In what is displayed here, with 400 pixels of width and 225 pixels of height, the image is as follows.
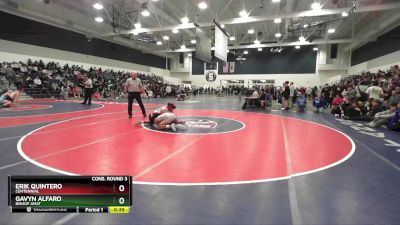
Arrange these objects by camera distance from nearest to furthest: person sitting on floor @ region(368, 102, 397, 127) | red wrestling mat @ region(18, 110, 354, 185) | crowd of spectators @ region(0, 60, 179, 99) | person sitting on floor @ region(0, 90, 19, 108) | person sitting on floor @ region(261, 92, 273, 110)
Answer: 1. red wrestling mat @ region(18, 110, 354, 185)
2. person sitting on floor @ region(368, 102, 397, 127)
3. person sitting on floor @ region(0, 90, 19, 108)
4. person sitting on floor @ region(261, 92, 273, 110)
5. crowd of spectators @ region(0, 60, 179, 99)

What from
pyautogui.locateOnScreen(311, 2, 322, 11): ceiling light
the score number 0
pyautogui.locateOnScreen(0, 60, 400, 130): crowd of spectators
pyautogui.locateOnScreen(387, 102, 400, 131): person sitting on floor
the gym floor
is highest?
pyautogui.locateOnScreen(311, 2, 322, 11): ceiling light

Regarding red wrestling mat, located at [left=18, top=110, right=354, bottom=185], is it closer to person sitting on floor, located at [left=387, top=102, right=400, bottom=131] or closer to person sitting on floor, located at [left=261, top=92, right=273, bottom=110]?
person sitting on floor, located at [left=387, top=102, right=400, bottom=131]

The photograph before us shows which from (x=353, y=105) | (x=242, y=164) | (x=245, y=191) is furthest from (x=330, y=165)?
(x=353, y=105)

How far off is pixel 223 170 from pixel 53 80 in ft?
60.2

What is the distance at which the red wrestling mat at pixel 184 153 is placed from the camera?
307 centimetres

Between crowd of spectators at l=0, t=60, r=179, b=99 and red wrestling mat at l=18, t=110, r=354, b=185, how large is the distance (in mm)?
11009

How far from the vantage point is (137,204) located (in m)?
2.27

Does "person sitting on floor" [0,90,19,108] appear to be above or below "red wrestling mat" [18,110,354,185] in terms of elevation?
above

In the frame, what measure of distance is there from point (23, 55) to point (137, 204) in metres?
19.9

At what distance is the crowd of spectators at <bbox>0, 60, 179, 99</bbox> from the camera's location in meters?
14.9

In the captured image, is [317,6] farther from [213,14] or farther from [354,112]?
[354,112]

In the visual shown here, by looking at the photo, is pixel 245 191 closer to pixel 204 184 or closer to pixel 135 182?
pixel 204 184

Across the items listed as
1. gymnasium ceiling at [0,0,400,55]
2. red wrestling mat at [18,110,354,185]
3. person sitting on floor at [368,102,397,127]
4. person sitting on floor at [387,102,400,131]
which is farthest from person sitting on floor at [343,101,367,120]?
gymnasium ceiling at [0,0,400,55]
